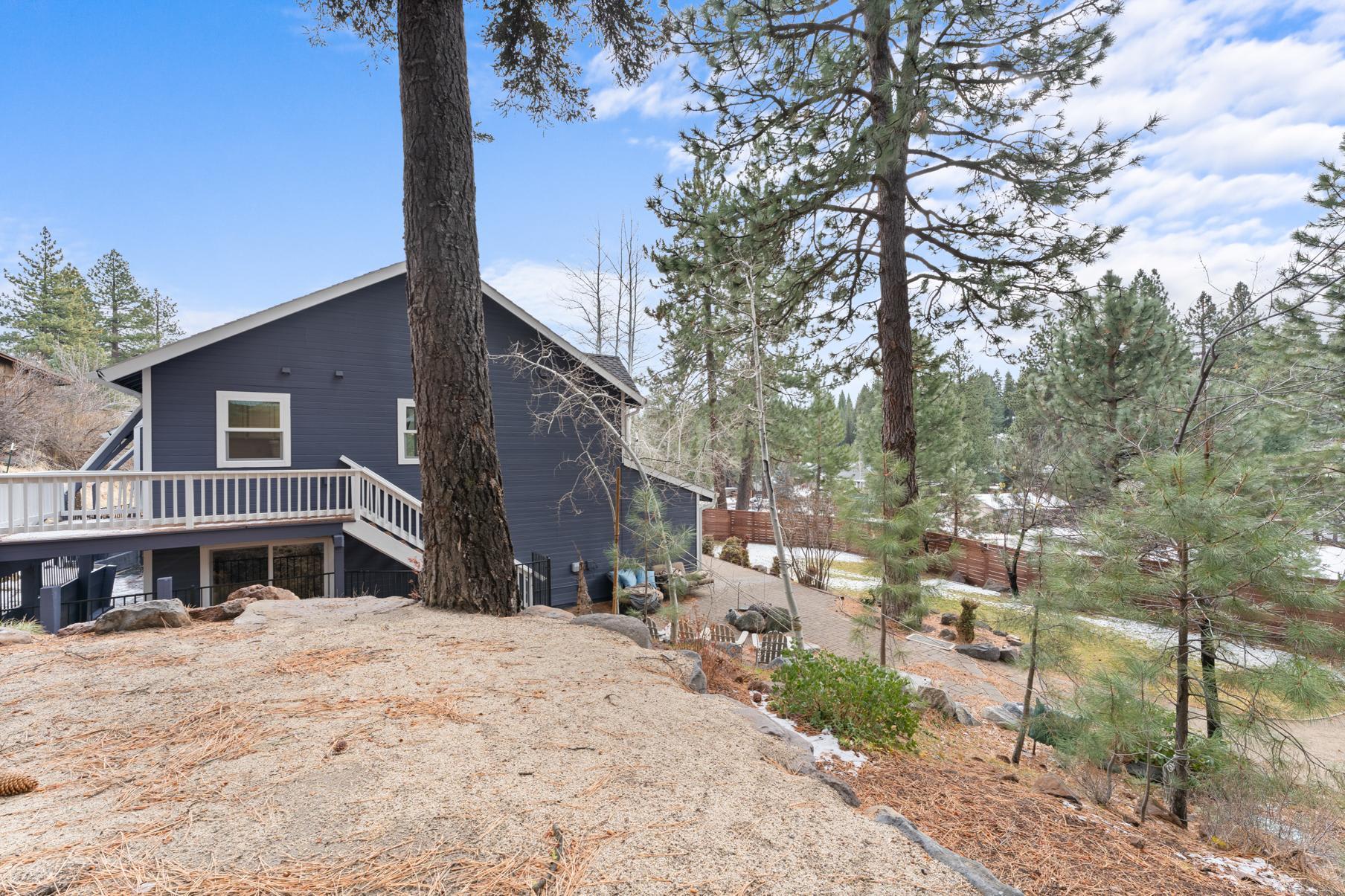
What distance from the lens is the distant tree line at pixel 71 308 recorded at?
30.6 metres

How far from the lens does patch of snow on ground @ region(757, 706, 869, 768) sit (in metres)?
3.38

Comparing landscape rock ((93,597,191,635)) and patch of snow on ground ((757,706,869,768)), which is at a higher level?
landscape rock ((93,597,191,635))

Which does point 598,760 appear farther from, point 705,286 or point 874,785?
point 705,286

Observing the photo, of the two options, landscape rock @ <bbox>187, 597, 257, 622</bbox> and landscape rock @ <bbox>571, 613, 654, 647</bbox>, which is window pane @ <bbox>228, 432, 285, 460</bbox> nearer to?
landscape rock @ <bbox>187, 597, 257, 622</bbox>

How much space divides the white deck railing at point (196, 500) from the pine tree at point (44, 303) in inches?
1291

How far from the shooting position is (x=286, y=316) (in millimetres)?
9281

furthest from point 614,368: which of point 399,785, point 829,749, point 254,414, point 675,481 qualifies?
point 399,785

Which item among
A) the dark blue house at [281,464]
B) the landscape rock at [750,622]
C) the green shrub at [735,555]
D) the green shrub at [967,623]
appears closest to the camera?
the dark blue house at [281,464]

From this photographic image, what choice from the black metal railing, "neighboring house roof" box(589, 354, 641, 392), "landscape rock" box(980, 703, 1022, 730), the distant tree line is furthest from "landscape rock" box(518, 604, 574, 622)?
the distant tree line

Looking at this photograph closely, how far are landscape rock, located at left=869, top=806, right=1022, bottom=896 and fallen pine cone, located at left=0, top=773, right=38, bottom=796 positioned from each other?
278 cm

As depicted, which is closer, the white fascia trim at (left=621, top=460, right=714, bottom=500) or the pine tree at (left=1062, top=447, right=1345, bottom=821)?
the pine tree at (left=1062, top=447, right=1345, bottom=821)

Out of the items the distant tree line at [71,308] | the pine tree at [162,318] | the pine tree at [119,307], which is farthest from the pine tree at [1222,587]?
the pine tree at [162,318]

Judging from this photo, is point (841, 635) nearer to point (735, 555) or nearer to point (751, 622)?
point (751, 622)

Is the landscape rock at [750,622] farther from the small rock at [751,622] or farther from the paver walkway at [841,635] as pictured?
the paver walkway at [841,635]
